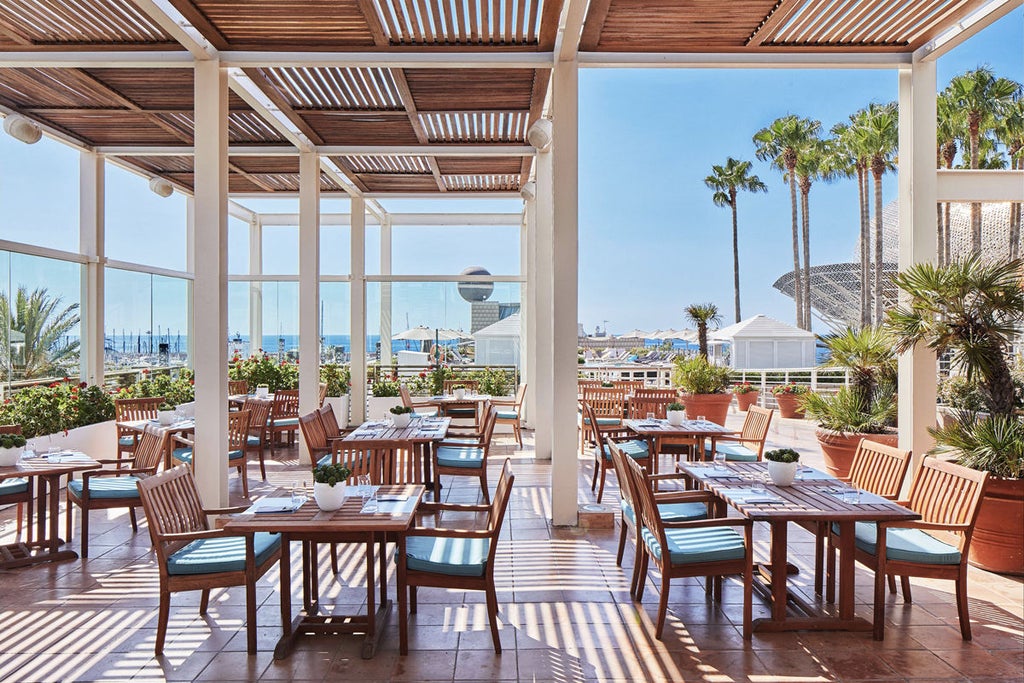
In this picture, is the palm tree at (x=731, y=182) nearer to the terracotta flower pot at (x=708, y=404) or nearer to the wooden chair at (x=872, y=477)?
the terracotta flower pot at (x=708, y=404)

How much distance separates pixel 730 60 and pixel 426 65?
8.49ft

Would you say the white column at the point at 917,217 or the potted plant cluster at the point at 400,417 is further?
the potted plant cluster at the point at 400,417

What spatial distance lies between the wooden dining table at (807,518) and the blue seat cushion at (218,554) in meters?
2.58

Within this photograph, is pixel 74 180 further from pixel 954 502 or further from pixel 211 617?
pixel 954 502

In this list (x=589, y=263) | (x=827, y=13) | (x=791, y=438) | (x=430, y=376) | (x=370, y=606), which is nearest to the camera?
(x=370, y=606)

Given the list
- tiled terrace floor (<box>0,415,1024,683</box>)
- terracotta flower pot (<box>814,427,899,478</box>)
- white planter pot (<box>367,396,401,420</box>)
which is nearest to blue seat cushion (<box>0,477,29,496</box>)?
tiled terrace floor (<box>0,415,1024,683</box>)

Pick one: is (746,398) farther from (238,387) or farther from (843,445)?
(238,387)

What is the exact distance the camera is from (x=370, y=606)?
11.0ft

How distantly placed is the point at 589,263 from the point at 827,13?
46.5 metres

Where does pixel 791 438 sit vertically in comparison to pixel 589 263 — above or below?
below

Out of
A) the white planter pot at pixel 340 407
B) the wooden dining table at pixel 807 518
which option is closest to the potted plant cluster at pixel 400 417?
the wooden dining table at pixel 807 518

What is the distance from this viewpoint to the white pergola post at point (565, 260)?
5.43m

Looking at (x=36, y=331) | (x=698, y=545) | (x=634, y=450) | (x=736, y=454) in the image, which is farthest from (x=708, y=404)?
(x=36, y=331)

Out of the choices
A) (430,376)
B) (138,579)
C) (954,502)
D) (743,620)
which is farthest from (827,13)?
(430,376)
